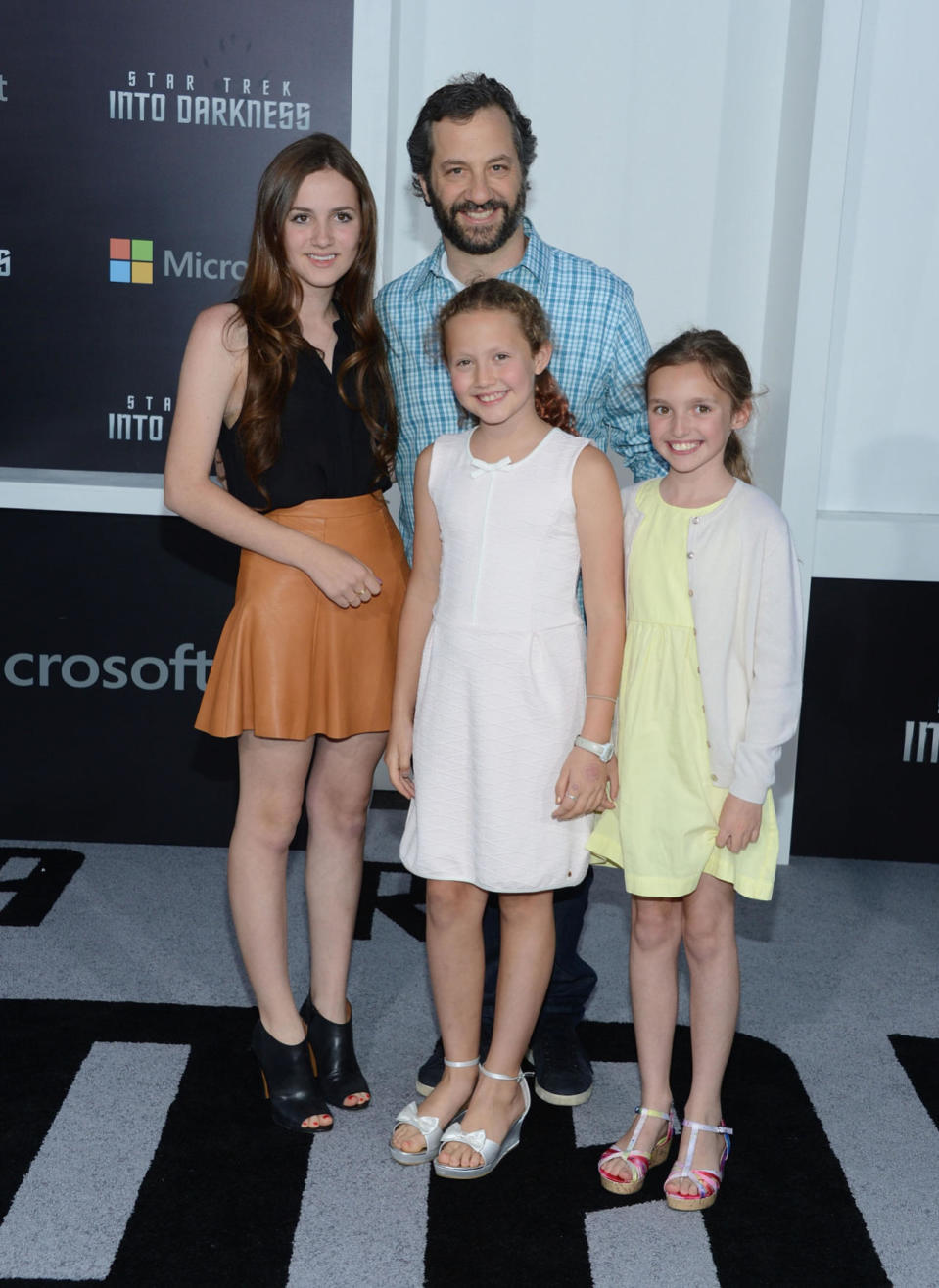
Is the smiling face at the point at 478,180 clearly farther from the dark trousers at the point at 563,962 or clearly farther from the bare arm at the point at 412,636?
the dark trousers at the point at 563,962

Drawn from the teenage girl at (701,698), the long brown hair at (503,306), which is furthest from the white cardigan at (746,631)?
the long brown hair at (503,306)

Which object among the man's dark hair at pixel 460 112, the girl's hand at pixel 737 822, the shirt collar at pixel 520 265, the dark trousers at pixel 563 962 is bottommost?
the dark trousers at pixel 563 962

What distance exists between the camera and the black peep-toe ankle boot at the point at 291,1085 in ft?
6.68

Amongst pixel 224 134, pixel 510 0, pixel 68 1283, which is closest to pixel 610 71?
pixel 510 0

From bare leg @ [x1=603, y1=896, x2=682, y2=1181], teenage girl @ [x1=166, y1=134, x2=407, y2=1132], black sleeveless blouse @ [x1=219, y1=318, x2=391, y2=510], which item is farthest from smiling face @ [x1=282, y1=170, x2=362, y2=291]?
bare leg @ [x1=603, y1=896, x2=682, y2=1181]

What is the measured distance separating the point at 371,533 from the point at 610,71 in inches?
77.6

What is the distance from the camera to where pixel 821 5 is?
3006 millimetres

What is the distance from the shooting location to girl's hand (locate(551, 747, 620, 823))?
182cm

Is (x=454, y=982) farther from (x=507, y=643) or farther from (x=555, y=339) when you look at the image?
(x=555, y=339)

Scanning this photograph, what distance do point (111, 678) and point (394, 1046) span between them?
4.29ft

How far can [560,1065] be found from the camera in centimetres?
220

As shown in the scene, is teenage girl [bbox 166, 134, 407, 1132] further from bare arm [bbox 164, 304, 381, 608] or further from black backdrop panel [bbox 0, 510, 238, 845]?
black backdrop panel [bbox 0, 510, 238, 845]

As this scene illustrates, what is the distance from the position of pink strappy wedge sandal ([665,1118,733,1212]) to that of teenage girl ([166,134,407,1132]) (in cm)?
53

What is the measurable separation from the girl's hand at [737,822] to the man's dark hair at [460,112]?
3.53 feet
